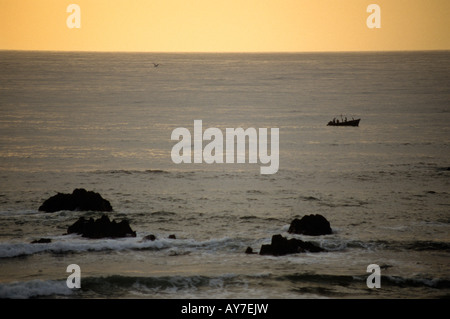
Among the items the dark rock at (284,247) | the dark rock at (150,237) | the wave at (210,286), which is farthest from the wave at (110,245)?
the wave at (210,286)

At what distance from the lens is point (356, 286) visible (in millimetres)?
23047

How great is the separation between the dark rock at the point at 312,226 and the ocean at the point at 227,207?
19.3 inches

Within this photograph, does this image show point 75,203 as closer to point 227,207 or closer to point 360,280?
point 227,207

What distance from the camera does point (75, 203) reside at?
34.0 metres

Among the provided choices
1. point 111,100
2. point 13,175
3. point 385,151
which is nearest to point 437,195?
point 385,151

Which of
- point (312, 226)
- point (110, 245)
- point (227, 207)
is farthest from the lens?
point (227, 207)

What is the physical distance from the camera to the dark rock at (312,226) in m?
29.1

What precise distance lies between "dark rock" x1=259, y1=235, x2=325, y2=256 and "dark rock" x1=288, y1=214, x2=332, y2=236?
212cm
